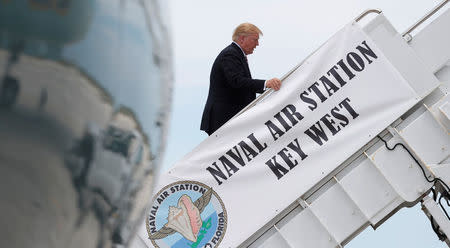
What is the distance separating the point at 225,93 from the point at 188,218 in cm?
83

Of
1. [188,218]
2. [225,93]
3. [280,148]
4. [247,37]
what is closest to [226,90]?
[225,93]

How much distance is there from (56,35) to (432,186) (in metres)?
3.37

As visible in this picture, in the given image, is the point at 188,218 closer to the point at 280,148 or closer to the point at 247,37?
the point at 280,148

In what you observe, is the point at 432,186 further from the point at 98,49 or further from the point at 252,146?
the point at 98,49

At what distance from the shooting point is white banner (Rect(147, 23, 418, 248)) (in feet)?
13.1

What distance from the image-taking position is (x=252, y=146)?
4090 millimetres

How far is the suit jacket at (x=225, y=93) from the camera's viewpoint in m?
4.42

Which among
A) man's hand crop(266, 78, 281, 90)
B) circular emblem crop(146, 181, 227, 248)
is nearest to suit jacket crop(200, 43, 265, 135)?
man's hand crop(266, 78, 281, 90)

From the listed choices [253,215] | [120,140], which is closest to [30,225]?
[120,140]

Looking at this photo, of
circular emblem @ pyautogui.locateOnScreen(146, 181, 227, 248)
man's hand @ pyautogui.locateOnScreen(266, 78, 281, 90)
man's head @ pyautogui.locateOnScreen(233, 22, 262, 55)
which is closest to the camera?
circular emblem @ pyautogui.locateOnScreen(146, 181, 227, 248)

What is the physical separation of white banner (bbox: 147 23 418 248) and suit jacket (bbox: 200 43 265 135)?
0.32 metres

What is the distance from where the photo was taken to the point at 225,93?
4.44 metres

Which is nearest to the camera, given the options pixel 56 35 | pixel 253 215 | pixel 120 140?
pixel 56 35

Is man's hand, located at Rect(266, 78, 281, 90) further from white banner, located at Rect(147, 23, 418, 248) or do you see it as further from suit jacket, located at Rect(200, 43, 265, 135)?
suit jacket, located at Rect(200, 43, 265, 135)
